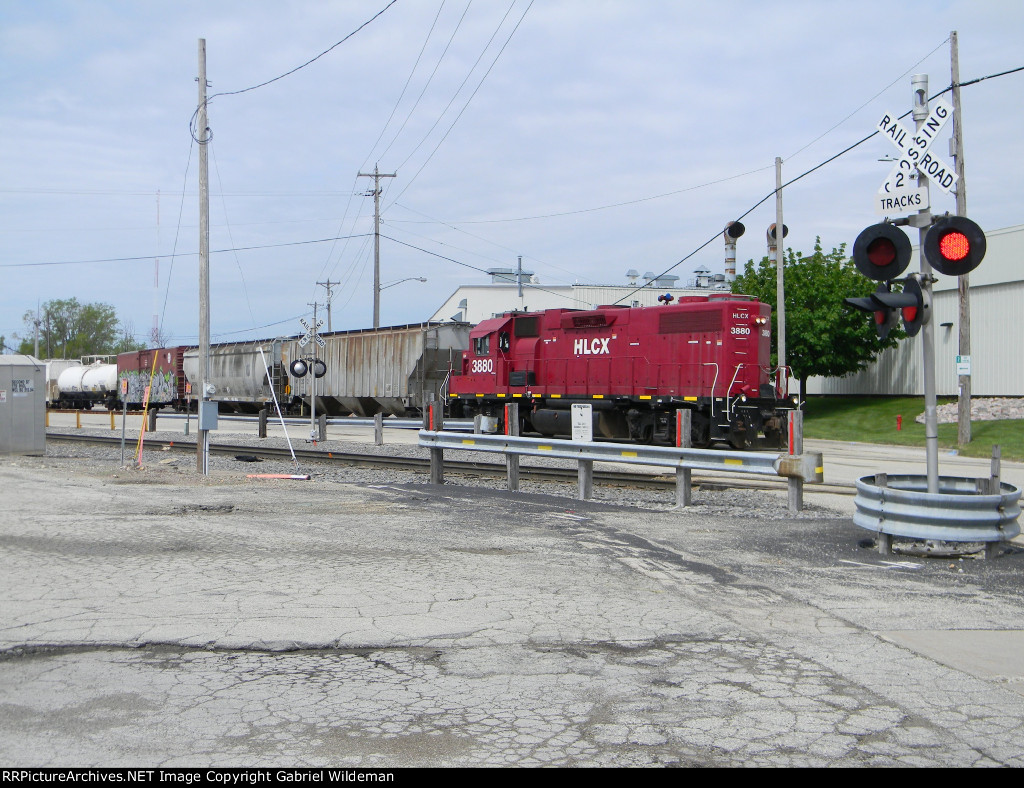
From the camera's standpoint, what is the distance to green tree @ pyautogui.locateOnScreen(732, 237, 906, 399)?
126 ft

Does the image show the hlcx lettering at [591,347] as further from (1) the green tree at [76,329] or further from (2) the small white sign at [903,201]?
(1) the green tree at [76,329]

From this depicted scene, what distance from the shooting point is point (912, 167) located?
8695 millimetres

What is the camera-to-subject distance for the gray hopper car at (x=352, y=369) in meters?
34.8

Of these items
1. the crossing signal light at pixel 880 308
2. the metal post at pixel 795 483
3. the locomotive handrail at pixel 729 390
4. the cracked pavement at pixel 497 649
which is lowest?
the cracked pavement at pixel 497 649

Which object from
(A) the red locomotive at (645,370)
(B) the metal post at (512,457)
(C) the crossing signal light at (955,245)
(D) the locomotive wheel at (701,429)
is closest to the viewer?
(C) the crossing signal light at (955,245)

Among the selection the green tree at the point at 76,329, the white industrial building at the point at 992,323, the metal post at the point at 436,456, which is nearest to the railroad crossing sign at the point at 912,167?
the metal post at the point at 436,456

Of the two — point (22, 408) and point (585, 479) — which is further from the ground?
point (22, 408)

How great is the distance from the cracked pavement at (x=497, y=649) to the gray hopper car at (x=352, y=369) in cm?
2259

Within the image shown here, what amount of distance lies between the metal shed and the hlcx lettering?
1370cm

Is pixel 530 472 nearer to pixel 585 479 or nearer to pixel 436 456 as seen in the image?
pixel 436 456

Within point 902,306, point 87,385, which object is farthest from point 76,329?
point 902,306

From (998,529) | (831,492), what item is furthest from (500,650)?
(831,492)

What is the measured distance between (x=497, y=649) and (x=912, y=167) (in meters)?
6.39

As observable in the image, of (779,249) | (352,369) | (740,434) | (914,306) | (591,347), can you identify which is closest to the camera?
(914,306)
